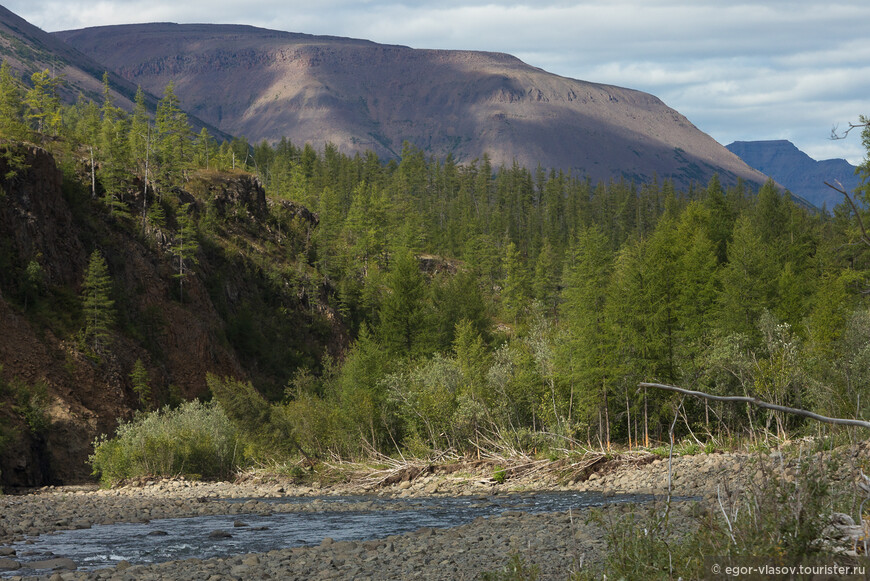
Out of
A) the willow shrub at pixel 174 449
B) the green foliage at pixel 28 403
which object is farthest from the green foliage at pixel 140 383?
the green foliage at pixel 28 403

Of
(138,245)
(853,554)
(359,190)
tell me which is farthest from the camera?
(359,190)

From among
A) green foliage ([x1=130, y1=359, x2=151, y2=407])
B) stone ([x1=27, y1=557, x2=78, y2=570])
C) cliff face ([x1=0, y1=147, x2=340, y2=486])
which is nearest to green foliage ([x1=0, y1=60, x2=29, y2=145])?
cliff face ([x1=0, y1=147, x2=340, y2=486])

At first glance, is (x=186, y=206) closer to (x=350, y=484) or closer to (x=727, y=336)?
(x=350, y=484)

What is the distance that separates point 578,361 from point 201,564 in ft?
94.5

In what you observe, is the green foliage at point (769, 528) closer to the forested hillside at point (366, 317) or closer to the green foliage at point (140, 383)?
the forested hillside at point (366, 317)

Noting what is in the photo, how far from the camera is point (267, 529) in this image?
23.1 metres

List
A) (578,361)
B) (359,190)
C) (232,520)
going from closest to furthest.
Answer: (232,520)
(578,361)
(359,190)

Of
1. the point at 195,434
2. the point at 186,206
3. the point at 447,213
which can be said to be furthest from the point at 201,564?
the point at 447,213

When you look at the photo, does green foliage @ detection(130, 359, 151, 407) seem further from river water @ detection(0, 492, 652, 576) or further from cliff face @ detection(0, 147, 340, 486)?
river water @ detection(0, 492, 652, 576)

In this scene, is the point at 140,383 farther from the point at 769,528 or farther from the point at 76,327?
the point at 769,528

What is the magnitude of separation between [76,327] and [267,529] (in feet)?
117

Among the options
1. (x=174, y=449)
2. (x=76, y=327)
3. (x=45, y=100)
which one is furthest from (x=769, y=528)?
(x=45, y=100)

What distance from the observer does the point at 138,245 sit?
61969 millimetres

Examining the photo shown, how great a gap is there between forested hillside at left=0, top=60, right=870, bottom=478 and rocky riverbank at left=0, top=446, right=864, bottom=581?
2.67m
